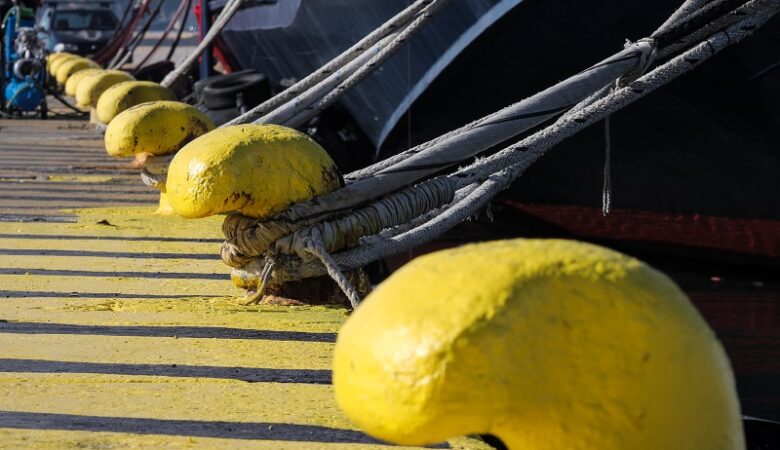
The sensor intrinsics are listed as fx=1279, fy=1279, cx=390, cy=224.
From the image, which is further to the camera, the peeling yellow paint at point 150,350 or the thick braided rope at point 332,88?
the thick braided rope at point 332,88

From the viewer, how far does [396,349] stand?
1727 millimetres

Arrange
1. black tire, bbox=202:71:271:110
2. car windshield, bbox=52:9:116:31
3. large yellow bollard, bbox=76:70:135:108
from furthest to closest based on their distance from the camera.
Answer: car windshield, bbox=52:9:116:31
black tire, bbox=202:71:271:110
large yellow bollard, bbox=76:70:135:108

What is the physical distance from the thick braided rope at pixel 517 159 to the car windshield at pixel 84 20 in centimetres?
2813

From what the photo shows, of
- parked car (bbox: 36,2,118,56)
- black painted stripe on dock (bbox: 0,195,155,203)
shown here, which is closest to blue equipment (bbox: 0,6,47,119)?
black painted stripe on dock (bbox: 0,195,155,203)

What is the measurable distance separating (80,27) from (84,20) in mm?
560

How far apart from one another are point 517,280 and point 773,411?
3.47 meters

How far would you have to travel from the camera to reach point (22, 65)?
1741cm

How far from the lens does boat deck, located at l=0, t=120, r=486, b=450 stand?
106 inches

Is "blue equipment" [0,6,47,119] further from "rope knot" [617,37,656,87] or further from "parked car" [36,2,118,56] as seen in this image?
"rope knot" [617,37,656,87]

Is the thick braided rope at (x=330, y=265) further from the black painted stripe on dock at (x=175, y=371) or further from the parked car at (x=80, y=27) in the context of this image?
the parked car at (x=80, y=27)

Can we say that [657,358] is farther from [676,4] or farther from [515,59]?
[515,59]

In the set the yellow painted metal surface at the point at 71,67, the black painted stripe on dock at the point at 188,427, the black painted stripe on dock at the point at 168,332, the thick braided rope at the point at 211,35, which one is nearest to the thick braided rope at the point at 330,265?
the black painted stripe on dock at the point at 168,332

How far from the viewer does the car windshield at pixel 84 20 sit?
31109 mm

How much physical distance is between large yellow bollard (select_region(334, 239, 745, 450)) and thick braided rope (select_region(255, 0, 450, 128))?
4041mm
